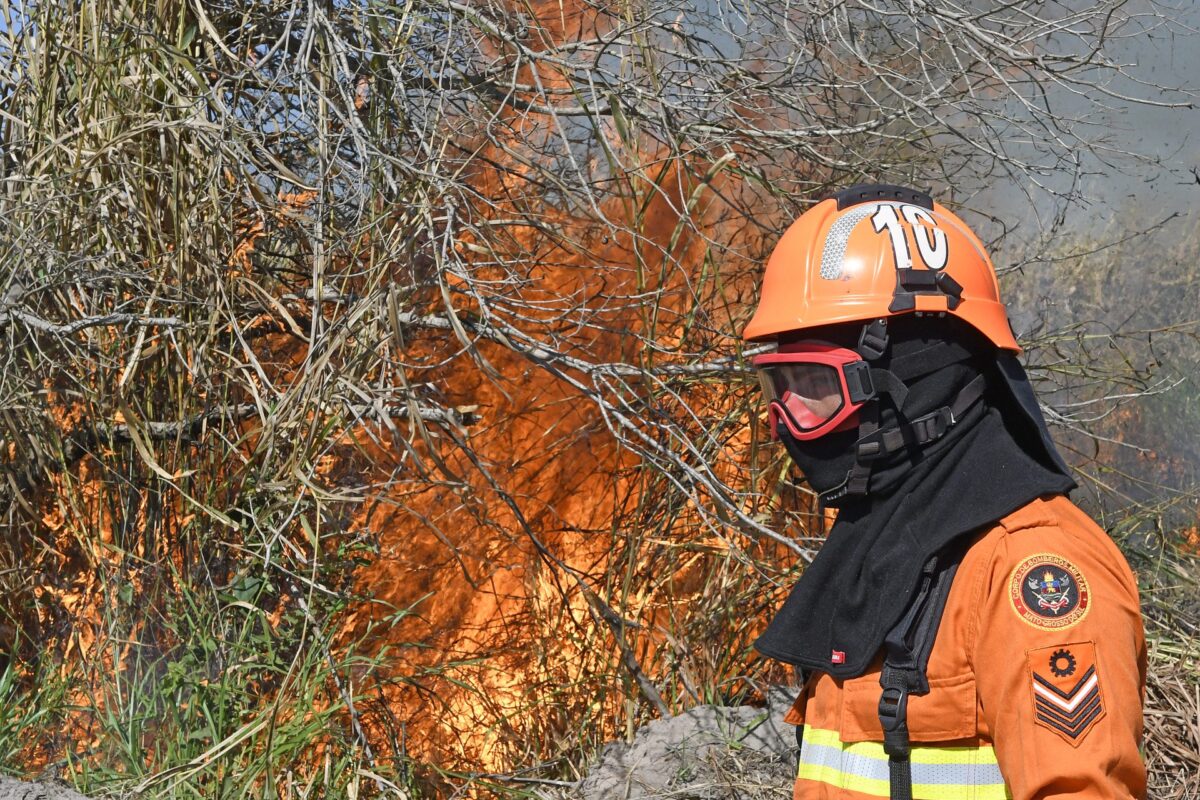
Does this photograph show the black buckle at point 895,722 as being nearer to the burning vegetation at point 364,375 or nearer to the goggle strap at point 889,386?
the goggle strap at point 889,386

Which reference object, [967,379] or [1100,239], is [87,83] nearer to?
[967,379]

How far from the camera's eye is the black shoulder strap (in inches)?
63.2

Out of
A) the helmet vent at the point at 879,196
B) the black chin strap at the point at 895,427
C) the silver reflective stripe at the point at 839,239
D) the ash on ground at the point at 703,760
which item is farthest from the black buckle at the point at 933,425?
the ash on ground at the point at 703,760

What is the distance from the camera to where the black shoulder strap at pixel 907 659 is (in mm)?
1604

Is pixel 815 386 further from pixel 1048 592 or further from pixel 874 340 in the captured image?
pixel 1048 592

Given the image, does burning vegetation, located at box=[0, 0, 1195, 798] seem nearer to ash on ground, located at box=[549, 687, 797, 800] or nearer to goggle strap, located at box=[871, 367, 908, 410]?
ash on ground, located at box=[549, 687, 797, 800]

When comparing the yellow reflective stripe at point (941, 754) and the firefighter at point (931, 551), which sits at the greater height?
the firefighter at point (931, 551)

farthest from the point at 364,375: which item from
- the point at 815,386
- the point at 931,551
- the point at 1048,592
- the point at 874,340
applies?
the point at 1048,592

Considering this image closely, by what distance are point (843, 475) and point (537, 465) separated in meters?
3.06

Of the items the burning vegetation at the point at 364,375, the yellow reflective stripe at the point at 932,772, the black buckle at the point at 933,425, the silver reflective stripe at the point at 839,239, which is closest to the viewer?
the yellow reflective stripe at the point at 932,772

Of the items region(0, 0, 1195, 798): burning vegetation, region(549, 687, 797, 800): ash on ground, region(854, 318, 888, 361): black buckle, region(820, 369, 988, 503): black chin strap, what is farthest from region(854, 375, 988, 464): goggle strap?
region(549, 687, 797, 800): ash on ground

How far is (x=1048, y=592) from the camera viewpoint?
4.91 feet

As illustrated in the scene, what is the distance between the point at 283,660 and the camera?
3658mm

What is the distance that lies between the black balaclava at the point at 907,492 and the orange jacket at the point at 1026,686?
1.9 inches
